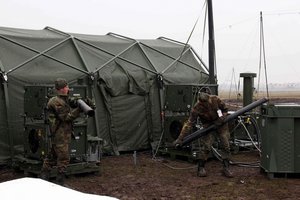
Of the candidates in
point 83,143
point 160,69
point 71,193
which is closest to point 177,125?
point 160,69

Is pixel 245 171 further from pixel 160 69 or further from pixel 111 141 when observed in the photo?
pixel 160 69

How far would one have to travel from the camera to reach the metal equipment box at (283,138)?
7875 mm

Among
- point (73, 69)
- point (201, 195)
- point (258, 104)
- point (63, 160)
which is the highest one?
point (73, 69)

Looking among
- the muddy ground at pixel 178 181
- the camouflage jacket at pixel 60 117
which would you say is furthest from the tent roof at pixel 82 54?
the camouflage jacket at pixel 60 117

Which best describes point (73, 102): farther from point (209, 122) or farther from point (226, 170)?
point (226, 170)

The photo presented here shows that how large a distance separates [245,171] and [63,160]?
12.2ft

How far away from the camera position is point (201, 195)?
7.05m

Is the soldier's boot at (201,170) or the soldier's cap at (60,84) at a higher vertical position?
the soldier's cap at (60,84)

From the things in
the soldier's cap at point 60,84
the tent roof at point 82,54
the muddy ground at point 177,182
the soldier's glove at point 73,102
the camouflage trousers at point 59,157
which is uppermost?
the tent roof at point 82,54

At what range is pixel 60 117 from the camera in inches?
287

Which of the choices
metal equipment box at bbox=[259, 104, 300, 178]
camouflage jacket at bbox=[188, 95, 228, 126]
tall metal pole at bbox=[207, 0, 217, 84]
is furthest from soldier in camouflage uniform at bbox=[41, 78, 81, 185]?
tall metal pole at bbox=[207, 0, 217, 84]

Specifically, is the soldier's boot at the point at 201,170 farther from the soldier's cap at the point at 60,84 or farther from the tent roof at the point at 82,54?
the tent roof at the point at 82,54

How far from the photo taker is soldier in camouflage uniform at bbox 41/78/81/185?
7.27 metres

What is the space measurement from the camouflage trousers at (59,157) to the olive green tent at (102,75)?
220 cm
